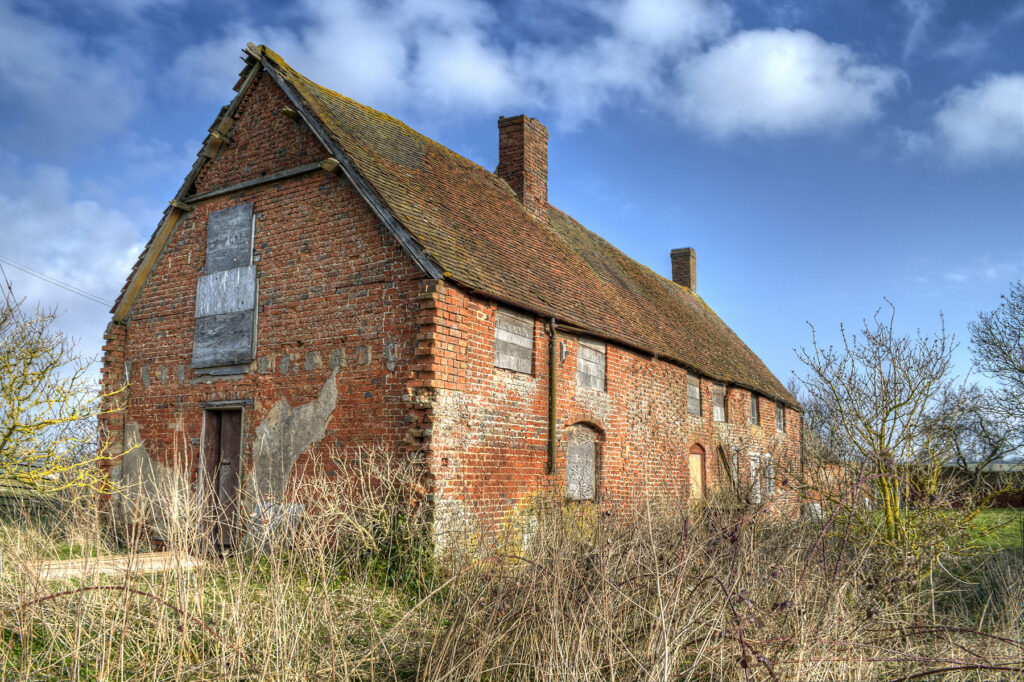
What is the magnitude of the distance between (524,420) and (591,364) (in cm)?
225

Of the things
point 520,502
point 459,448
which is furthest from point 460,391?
point 520,502

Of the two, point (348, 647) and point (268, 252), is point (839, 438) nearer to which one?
point (348, 647)

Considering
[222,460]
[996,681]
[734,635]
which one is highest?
[222,460]

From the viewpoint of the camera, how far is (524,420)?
36.0 feet

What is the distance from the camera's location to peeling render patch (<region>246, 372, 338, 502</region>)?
33.6 ft

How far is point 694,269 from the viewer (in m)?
27.0

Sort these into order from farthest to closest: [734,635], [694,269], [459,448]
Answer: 1. [694,269]
2. [459,448]
3. [734,635]

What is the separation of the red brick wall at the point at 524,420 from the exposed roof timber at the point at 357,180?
0.50 m

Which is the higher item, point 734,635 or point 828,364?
point 828,364

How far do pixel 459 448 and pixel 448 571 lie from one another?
2.38 m

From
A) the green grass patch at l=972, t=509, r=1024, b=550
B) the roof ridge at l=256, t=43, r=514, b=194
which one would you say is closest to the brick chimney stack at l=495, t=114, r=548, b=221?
the roof ridge at l=256, t=43, r=514, b=194

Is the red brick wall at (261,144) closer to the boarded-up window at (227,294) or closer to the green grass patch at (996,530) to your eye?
the boarded-up window at (227,294)

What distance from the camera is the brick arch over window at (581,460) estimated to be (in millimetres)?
11930

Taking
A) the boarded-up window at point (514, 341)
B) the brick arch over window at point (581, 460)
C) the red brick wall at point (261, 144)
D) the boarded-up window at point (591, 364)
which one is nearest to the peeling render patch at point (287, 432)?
the boarded-up window at point (514, 341)
